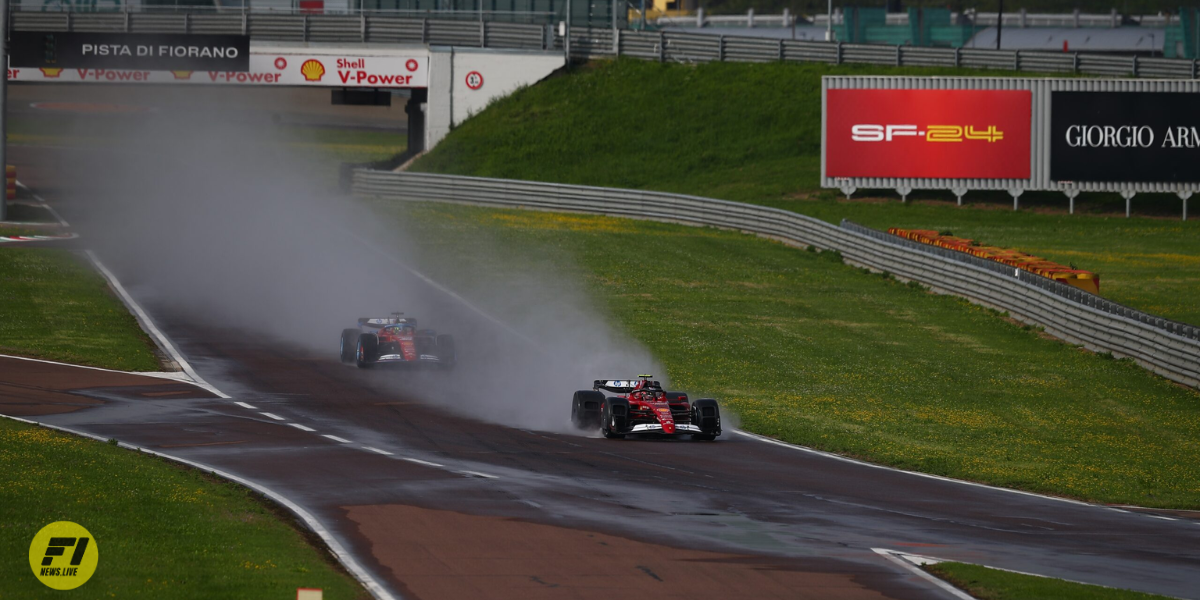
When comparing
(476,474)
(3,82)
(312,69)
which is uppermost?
(312,69)

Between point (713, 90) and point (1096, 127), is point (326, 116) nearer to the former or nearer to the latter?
point (713, 90)

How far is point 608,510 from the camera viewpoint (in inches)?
701

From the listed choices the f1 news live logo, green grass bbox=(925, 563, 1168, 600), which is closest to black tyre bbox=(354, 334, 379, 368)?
green grass bbox=(925, 563, 1168, 600)

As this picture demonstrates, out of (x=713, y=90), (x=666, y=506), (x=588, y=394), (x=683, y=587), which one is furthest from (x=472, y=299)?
(x=713, y=90)

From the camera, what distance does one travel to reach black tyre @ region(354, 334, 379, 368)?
29.6m

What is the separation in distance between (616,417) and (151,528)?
9.01 meters

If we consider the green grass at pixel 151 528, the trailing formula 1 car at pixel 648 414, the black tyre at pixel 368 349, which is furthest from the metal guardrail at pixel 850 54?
the green grass at pixel 151 528

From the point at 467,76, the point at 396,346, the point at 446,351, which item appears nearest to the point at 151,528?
the point at 396,346

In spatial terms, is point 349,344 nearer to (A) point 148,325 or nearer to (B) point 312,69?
(A) point 148,325

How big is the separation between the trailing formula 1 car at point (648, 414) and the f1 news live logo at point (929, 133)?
3762 cm

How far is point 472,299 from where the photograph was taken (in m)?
39.5

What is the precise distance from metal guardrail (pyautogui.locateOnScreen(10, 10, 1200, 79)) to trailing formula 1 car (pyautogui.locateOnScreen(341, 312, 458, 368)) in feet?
140

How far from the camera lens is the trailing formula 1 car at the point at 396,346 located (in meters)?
29.7

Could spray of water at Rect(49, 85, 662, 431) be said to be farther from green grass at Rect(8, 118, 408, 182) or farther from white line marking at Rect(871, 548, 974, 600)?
green grass at Rect(8, 118, 408, 182)
